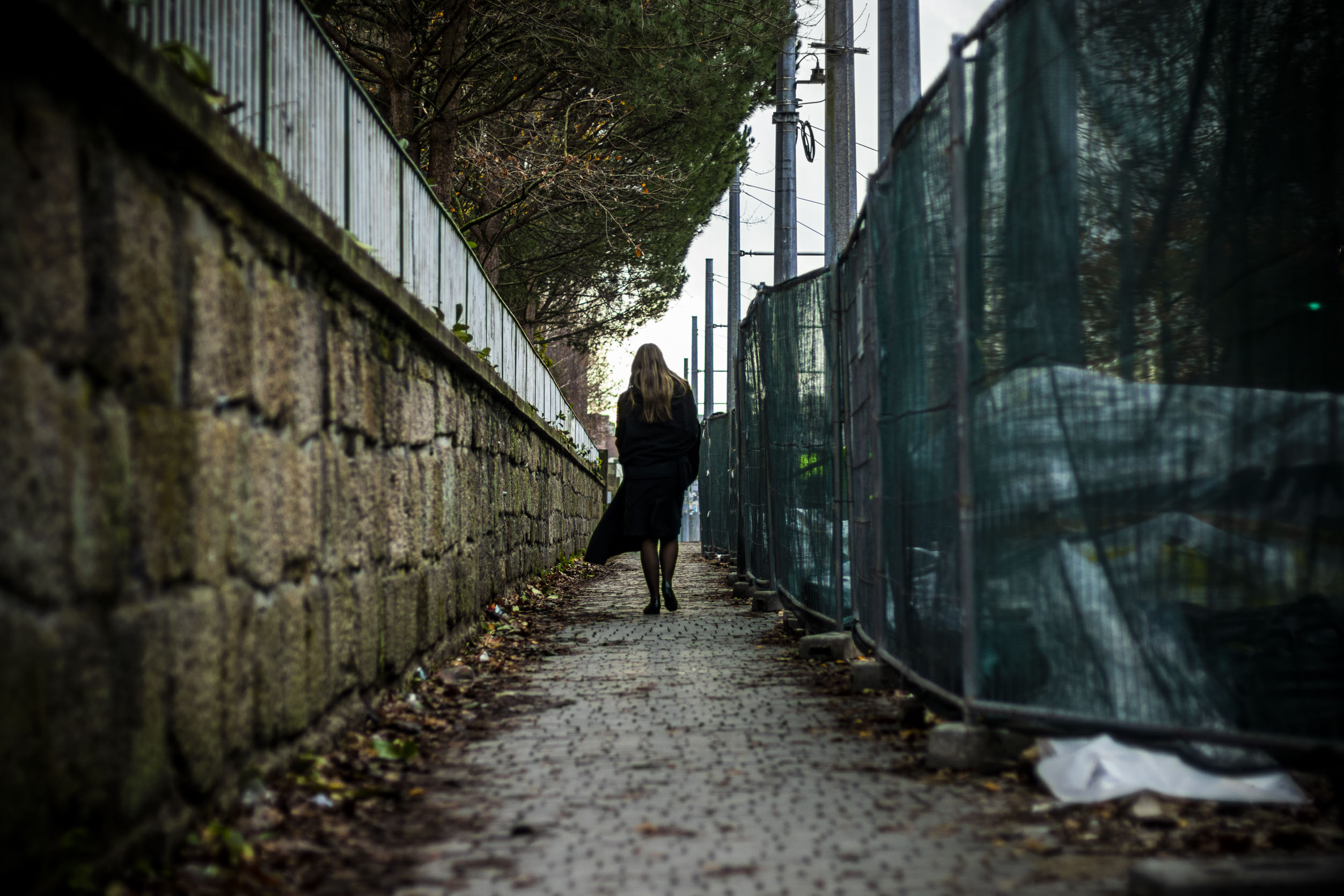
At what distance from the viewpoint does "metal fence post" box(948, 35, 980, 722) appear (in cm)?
360

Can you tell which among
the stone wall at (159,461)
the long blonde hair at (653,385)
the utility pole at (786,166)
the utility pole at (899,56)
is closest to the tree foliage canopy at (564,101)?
the utility pole at (786,166)

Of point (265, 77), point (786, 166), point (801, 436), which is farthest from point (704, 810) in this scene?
point (786, 166)

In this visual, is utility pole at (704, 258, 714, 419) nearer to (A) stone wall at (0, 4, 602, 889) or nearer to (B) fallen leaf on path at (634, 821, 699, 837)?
(A) stone wall at (0, 4, 602, 889)

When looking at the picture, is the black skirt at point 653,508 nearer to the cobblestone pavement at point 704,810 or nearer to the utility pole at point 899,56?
the utility pole at point 899,56

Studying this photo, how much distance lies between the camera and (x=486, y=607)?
7.46m

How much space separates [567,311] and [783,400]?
52.6 feet

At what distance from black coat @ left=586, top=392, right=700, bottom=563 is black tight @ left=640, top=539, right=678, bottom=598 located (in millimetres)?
86

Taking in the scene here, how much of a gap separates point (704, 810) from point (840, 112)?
9.21 m

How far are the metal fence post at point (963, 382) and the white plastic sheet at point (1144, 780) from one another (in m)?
0.43

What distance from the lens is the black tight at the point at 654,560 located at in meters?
8.88

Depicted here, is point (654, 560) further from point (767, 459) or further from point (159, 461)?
point (159, 461)

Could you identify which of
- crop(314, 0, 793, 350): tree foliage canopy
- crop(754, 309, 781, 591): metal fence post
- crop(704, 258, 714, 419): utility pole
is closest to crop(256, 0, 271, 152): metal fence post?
crop(754, 309, 781, 591): metal fence post

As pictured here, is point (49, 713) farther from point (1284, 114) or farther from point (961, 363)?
point (1284, 114)

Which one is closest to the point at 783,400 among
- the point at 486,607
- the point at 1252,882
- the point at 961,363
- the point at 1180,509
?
the point at 486,607
